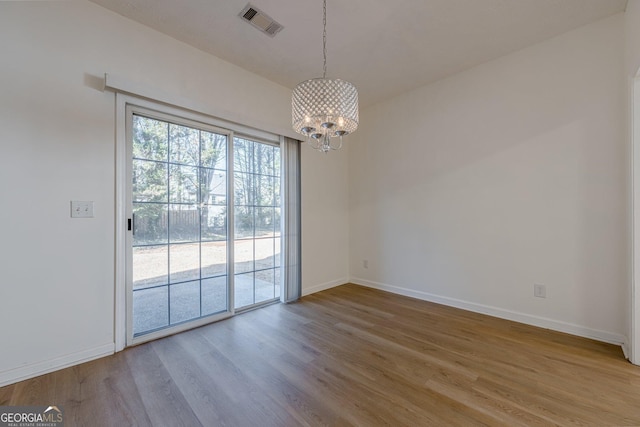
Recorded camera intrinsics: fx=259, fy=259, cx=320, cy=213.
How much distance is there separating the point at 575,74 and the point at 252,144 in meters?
3.43

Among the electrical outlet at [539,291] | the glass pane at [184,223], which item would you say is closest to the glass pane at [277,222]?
the glass pane at [184,223]

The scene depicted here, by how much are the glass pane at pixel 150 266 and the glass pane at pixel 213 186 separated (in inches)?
25.8

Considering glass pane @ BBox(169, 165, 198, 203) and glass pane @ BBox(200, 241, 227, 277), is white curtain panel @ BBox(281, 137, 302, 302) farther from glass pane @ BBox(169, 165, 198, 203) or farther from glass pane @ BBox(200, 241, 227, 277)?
glass pane @ BBox(169, 165, 198, 203)

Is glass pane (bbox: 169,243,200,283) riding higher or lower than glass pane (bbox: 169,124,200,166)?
lower

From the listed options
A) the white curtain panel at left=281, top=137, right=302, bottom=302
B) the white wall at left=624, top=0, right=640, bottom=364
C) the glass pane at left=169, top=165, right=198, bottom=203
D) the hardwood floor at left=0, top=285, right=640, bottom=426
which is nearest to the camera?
the hardwood floor at left=0, top=285, right=640, bottom=426

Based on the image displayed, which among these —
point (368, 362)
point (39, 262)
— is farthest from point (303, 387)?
point (39, 262)

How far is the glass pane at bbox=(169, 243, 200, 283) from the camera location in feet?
8.56

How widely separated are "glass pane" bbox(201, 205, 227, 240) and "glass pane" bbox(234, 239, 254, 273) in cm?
23

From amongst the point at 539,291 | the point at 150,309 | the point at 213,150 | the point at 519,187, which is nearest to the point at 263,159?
the point at 213,150

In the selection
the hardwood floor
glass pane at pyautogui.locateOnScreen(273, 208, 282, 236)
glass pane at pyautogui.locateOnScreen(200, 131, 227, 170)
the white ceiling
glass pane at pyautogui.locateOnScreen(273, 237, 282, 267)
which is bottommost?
the hardwood floor

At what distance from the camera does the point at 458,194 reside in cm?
321

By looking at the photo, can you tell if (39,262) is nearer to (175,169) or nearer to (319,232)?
(175,169)

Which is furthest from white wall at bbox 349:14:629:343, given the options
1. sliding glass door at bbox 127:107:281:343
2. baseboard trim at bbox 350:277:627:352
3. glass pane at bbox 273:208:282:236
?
sliding glass door at bbox 127:107:281:343

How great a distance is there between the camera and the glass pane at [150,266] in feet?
7.86
